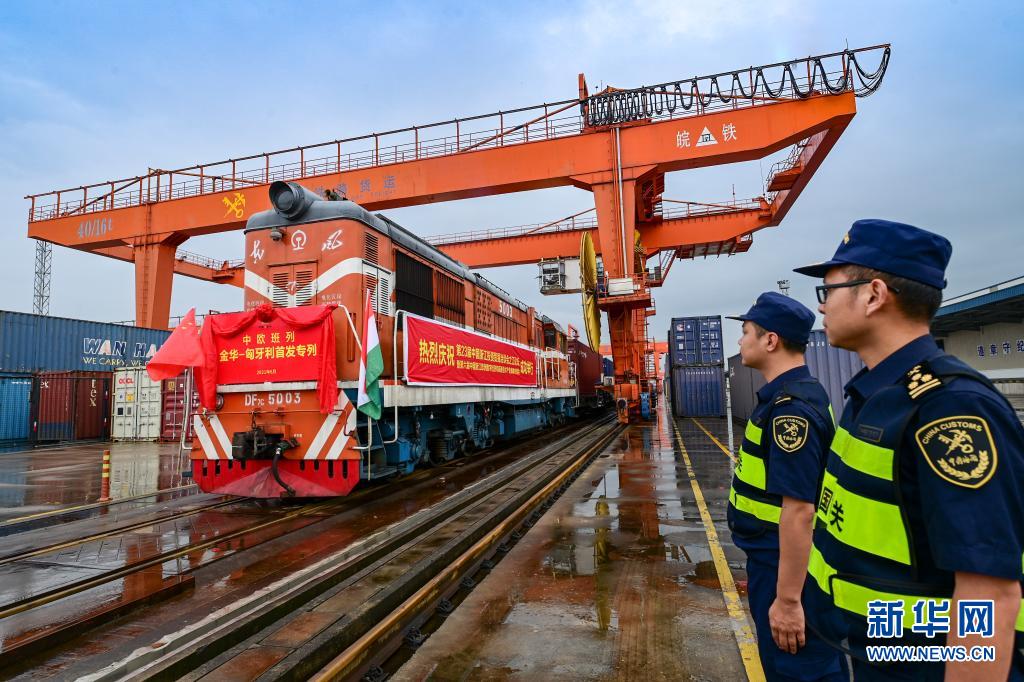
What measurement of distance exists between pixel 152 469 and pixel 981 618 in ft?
41.3

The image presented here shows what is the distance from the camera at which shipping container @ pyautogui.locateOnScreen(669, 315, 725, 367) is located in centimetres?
2183

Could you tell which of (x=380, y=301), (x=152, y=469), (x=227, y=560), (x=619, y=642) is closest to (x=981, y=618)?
(x=619, y=642)

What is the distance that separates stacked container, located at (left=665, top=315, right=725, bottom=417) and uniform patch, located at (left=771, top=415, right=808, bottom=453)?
68.1ft

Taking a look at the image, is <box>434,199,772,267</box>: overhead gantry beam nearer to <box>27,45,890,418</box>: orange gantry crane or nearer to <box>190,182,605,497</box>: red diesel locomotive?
<box>27,45,890,418</box>: orange gantry crane

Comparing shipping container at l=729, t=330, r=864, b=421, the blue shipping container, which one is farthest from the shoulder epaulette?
the blue shipping container

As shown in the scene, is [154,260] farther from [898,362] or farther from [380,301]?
[898,362]

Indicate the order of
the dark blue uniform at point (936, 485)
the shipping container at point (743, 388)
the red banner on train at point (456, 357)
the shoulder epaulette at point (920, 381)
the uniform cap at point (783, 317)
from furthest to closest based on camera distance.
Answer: the shipping container at point (743, 388)
the red banner on train at point (456, 357)
the uniform cap at point (783, 317)
the shoulder epaulette at point (920, 381)
the dark blue uniform at point (936, 485)

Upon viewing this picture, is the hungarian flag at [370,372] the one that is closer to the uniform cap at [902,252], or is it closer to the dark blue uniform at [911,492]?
the dark blue uniform at [911,492]

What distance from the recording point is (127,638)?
10.3 ft

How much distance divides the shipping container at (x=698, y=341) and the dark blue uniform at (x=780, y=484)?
2071 cm

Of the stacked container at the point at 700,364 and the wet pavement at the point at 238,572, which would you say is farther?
the stacked container at the point at 700,364

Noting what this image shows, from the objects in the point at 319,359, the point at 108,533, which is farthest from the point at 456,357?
the point at 108,533

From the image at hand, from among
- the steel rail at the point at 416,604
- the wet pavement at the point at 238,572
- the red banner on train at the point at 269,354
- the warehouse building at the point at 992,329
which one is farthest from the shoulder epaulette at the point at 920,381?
the warehouse building at the point at 992,329

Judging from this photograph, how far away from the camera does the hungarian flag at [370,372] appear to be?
6.20 metres
